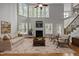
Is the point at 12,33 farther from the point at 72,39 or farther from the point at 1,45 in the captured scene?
the point at 72,39

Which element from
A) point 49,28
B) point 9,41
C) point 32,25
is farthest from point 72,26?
point 9,41

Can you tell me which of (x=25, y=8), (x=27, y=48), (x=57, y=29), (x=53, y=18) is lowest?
(x=27, y=48)

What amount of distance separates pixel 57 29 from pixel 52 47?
0.97 meters

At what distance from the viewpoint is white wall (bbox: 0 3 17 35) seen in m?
7.25

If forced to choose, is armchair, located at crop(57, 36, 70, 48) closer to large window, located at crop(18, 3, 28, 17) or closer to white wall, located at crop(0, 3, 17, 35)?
large window, located at crop(18, 3, 28, 17)

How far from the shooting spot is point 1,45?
6.49 metres

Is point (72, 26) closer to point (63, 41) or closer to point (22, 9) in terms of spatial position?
point (63, 41)

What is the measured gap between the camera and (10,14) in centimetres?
761

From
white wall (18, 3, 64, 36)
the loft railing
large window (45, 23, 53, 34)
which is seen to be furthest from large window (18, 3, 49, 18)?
the loft railing

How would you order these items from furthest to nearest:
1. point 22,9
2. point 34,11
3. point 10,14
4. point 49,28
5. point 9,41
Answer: point 10,14 < point 22,9 < point 34,11 < point 49,28 < point 9,41

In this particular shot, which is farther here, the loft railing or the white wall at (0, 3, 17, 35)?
the white wall at (0, 3, 17, 35)

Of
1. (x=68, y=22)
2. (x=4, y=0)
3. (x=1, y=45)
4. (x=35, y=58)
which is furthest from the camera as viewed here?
(x=68, y=22)

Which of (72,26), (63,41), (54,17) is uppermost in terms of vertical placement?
(54,17)

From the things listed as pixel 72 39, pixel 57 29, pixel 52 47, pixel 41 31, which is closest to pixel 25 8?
pixel 41 31
